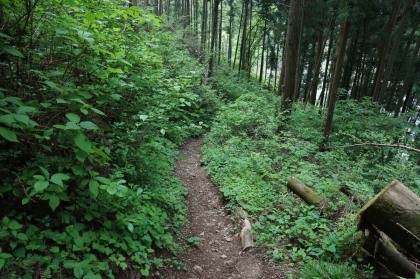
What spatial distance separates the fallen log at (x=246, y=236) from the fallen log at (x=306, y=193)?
1251mm

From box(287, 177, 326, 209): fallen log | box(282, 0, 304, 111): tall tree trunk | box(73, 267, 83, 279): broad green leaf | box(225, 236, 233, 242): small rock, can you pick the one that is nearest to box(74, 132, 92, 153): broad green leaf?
→ box(73, 267, 83, 279): broad green leaf

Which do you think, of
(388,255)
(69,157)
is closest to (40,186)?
(69,157)

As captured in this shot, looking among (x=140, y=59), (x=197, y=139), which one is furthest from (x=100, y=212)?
(x=197, y=139)

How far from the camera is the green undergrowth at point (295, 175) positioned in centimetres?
436

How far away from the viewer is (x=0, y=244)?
2.31 m

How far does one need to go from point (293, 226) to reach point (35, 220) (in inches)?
157

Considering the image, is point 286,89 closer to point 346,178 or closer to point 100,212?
point 346,178

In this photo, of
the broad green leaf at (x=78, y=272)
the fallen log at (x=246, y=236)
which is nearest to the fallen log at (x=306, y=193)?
the fallen log at (x=246, y=236)

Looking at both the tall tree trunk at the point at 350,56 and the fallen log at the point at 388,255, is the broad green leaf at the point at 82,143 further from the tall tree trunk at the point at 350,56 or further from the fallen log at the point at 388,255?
the tall tree trunk at the point at 350,56

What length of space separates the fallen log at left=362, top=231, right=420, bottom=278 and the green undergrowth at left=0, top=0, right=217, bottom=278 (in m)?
2.86

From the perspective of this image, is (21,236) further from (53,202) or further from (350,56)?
(350,56)

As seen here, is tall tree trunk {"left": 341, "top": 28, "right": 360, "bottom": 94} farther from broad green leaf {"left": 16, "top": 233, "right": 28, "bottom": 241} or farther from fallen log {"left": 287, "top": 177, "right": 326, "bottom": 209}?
broad green leaf {"left": 16, "top": 233, "right": 28, "bottom": 241}

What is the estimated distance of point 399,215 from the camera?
130 inches

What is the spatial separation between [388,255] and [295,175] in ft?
9.62
